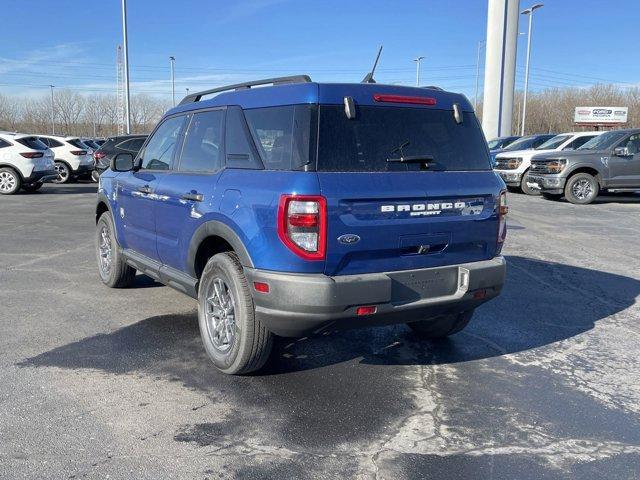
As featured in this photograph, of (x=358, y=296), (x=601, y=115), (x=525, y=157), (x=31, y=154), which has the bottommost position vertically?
(x=358, y=296)

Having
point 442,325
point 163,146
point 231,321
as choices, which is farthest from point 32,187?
point 442,325

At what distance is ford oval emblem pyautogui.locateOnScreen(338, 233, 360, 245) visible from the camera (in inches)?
136

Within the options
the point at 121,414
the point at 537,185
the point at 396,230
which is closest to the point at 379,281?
the point at 396,230

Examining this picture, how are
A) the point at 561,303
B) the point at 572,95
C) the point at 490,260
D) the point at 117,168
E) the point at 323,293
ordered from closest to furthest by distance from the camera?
the point at 323,293, the point at 490,260, the point at 117,168, the point at 561,303, the point at 572,95

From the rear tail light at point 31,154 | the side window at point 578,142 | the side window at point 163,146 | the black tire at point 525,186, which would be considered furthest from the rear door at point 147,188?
the side window at point 578,142

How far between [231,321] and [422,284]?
1.37 m

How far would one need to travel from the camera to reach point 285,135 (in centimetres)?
367

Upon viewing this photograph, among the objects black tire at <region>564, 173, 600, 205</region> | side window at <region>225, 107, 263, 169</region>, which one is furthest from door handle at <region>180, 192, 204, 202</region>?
black tire at <region>564, 173, 600, 205</region>

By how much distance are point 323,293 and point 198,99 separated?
2.56m

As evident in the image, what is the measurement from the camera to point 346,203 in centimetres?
345

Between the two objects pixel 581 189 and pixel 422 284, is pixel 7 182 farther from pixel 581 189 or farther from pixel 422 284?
pixel 422 284

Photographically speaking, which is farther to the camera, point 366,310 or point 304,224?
point 366,310

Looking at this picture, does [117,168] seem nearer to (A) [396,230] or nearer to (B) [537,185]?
(A) [396,230]

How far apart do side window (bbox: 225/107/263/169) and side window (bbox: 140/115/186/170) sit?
1.00m
